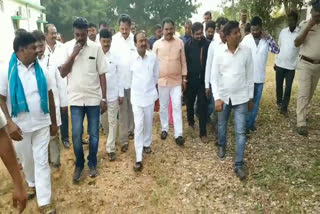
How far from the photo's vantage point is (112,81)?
16.1 ft

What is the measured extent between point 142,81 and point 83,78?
90 cm

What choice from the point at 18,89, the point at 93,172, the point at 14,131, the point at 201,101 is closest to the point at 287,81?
the point at 201,101

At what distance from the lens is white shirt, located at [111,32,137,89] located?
5098 mm

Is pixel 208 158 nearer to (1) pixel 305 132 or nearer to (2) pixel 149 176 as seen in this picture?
(2) pixel 149 176

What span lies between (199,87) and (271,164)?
1742 millimetres

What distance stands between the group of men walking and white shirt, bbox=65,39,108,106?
0.01m

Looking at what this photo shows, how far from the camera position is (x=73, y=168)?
4762 mm

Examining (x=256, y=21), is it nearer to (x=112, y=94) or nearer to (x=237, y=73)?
(x=237, y=73)

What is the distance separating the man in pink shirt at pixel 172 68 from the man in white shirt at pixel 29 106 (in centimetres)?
211

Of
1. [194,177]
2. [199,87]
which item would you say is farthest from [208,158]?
[199,87]

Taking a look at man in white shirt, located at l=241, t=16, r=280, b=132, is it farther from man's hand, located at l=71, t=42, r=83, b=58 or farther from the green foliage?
A: the green foliage

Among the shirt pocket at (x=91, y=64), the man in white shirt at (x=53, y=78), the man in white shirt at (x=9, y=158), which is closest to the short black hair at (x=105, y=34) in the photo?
the shirt pocket at (x=91, y=64)

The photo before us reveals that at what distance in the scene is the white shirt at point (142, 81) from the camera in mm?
4605

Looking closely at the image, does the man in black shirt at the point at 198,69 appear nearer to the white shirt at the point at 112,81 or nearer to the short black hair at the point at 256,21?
the short black hair at the point at 256,21
